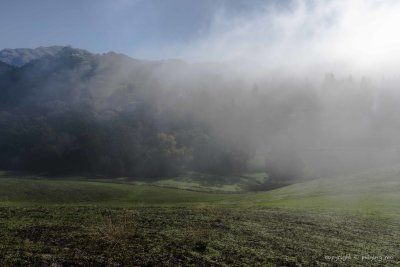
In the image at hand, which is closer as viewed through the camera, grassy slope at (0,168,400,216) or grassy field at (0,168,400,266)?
grassy field at (0,168,400,266)

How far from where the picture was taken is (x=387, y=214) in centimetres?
6662

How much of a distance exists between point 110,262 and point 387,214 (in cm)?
5610

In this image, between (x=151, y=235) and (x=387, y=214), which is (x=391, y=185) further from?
(x=151, y=235)

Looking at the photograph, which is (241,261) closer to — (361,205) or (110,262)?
(110,262)

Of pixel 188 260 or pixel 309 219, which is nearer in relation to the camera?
pixel 188 260

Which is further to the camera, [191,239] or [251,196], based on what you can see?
[251,196]

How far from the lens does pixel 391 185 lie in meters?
112

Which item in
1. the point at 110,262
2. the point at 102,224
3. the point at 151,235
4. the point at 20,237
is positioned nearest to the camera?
the point at 110,262

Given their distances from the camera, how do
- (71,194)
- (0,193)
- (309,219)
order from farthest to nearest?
(71,194), (0,193), (309,219)

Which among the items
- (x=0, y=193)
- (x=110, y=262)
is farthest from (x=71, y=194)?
(x=110, y=262)

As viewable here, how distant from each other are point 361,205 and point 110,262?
6838cm

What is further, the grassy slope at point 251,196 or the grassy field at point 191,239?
the grassy slope at point 251,196

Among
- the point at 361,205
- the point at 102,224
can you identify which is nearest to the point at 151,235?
the point at 102,224

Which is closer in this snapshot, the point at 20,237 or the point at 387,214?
the point at 20,237
